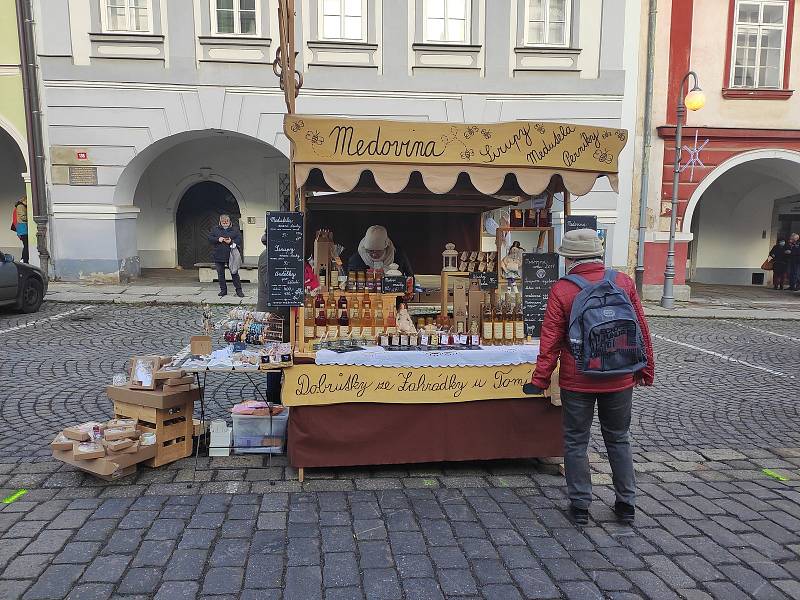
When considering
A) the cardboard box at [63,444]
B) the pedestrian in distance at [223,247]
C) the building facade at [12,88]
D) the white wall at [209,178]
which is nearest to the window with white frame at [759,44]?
the white wall at [209,178]

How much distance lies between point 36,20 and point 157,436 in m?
12.9

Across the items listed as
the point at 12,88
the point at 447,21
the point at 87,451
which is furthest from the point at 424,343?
the point at 12,88

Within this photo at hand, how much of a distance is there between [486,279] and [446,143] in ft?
5.13

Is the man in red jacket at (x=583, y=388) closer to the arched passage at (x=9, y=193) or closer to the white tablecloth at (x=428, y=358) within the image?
the white tablecloth at (x=428, y=358)

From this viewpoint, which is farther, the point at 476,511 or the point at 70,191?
the point at 70,191

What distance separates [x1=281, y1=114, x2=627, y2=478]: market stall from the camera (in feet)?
13.1

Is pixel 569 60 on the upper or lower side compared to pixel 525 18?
lower

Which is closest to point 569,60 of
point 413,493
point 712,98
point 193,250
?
point 712,98

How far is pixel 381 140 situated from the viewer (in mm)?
3969

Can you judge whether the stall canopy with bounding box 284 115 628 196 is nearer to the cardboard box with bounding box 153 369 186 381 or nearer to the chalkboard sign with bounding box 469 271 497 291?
the chalkboard sign with bounding box 469 271 497 291

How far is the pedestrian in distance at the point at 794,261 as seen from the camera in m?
16.6

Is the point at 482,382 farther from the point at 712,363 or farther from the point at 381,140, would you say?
the point at 712,363

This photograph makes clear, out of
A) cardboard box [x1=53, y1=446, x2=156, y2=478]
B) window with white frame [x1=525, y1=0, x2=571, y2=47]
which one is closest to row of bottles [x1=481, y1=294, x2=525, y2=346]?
cardboard box [x1=53, y1=446, x2=156, y2=478]

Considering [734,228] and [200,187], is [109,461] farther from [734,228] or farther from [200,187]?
[734,228]
